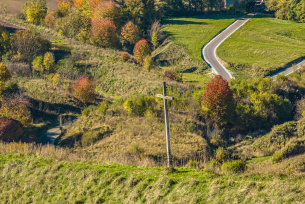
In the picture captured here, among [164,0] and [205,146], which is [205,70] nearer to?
[205,146]

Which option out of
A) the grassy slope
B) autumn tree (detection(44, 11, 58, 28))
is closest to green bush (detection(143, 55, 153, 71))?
autumn tree (detection(44, 11, 58, 28))

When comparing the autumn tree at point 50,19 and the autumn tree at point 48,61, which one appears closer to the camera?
the autumn tree at point 48,61

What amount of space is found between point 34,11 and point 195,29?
1431 inches

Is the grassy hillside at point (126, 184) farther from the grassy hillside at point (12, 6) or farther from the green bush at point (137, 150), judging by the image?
the grassy hillside at point (12, 6)

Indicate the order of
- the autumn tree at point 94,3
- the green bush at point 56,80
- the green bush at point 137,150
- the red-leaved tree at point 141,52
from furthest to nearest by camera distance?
the autumn tree at point 94,3 → the red-leaved tree at point 141,52 → the green bush at point 56,80 → the green bush at point 137,150

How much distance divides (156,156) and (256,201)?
46.8 feet

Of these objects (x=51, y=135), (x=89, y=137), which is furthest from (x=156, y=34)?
(x=89, y=137)

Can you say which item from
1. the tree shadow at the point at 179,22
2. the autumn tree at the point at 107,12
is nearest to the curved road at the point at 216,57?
the tree shadow at the point at 179,22

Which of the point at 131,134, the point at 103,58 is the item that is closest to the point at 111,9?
the point at 103,58

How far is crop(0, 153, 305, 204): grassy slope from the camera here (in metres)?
13.3

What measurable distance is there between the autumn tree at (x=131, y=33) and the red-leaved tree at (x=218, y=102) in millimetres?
36643

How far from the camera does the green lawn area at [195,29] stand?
66.6 meters

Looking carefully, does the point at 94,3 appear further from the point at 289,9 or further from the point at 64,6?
the point at 289,9

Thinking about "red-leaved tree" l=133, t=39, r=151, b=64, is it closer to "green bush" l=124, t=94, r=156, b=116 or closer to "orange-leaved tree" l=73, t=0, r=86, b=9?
"green bush" l=124, t=94, r=156, b=116
